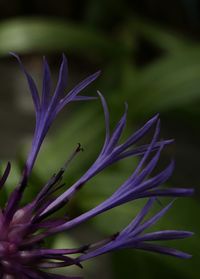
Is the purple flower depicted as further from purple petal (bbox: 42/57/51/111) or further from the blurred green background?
the blurred green background

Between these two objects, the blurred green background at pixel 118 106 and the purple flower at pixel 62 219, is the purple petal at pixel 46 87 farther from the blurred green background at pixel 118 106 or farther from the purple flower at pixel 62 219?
the blurred green background at pixel 118 106

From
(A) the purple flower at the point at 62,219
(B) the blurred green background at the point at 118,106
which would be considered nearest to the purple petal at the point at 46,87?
(A) the purple flower at the point at 62,219

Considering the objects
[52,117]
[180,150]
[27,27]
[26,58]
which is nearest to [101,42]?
[27,27]

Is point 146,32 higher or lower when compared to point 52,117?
higher

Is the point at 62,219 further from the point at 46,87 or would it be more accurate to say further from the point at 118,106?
the point at 118,106

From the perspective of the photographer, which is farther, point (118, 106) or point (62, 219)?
point (118, 106)

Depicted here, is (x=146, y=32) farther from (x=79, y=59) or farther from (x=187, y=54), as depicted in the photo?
(x=79, y=59)

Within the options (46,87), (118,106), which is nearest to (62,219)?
(46,87)

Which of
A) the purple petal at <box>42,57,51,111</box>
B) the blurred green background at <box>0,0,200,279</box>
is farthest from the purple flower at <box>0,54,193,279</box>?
the blurred green background at <box>0,0,200,279</box>

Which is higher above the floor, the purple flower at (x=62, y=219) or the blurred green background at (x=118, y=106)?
the blurred green background at (x=118, y=106)
